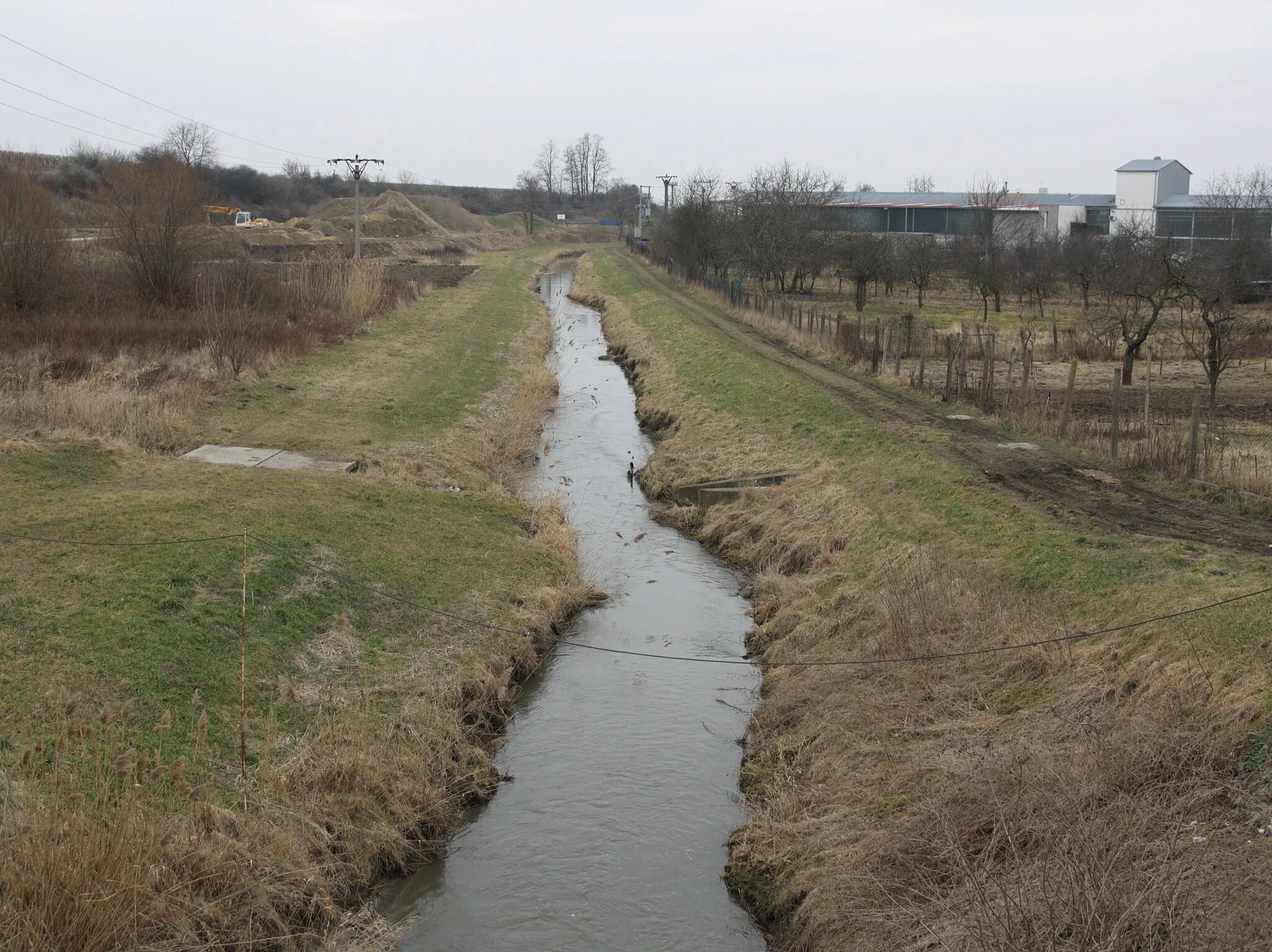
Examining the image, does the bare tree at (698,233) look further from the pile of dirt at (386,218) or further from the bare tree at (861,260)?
the pile of dirt at (386,218)

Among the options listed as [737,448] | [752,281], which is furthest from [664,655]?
[752,281]

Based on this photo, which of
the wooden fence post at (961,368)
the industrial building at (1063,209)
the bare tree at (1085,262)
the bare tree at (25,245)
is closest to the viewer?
the wooden fence post at (961,368)

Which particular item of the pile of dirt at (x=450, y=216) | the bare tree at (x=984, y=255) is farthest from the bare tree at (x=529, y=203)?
the bare tree at (x=984, y=255)

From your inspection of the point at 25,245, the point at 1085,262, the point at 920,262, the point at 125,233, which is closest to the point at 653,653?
the point at 25,245

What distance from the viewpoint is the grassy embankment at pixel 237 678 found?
270 inches

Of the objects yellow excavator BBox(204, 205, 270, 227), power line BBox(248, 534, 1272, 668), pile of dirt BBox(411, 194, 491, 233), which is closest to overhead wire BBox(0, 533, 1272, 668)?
power line BBox(248, 534, 1272, 668)

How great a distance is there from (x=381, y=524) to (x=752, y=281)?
48.9m

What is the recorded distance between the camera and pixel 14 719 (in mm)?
8453

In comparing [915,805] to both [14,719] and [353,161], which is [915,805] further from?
[353,161]

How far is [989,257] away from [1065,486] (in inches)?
1484

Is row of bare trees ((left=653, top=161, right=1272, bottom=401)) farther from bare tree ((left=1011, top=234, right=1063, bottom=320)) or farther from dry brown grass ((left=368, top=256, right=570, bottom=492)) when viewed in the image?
dry brown grass ((left=368, top=256, right=570, bottom=492))

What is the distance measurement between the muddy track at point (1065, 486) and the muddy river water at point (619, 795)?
177 inches

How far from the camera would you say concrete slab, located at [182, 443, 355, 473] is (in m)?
17.4

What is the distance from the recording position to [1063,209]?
90875mm
